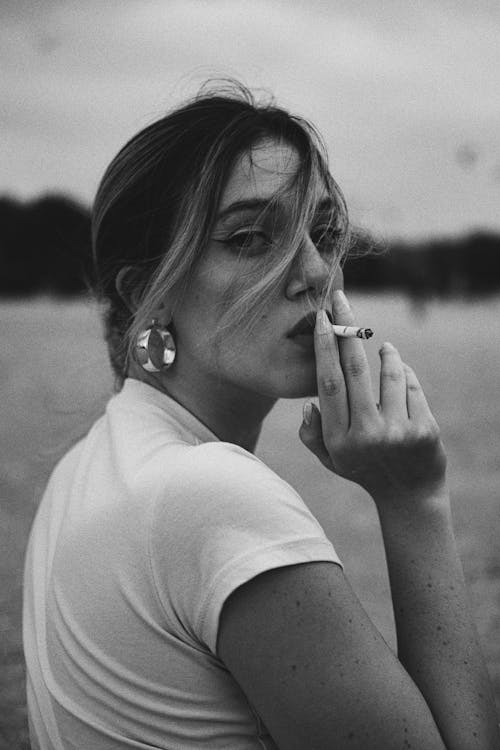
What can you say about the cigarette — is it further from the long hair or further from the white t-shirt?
Answer: the white t-shirt

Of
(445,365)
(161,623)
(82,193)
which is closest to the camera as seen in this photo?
(161,623)

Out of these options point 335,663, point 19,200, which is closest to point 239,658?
point 335,663

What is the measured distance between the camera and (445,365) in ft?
39.2

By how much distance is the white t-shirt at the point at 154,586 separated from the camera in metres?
1.25

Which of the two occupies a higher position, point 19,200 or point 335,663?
point 335,663

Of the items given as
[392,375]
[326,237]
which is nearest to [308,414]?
[392,375]

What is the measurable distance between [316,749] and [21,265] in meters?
7.36

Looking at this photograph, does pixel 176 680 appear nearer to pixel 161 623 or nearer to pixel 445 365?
pixel 161 623

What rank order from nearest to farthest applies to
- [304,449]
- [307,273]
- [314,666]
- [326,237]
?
[314,666]
[307,273]
[326,237]
[304,449]

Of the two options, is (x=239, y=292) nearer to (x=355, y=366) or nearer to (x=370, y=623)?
(x=355, y=366)

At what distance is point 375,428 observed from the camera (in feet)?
5.25

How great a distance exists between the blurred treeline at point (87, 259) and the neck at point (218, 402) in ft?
1.79

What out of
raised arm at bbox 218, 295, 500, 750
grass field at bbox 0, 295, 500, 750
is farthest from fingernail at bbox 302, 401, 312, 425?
grass field at bbox 0, 295, 500, 750

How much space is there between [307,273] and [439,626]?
0.77 metres
